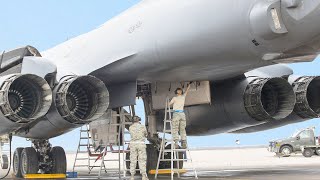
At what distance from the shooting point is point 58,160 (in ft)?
45.1

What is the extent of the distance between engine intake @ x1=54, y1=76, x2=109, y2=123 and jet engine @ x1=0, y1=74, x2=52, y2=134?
1.16 ft

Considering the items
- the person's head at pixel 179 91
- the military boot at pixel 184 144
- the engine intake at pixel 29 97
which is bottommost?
the military boot at pixel 184 144

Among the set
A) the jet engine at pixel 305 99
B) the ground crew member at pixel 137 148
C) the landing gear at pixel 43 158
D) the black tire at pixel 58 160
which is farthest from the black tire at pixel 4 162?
the jet engine at pixel 305 99

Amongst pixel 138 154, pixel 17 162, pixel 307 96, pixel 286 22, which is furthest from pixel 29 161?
pixel 286 22

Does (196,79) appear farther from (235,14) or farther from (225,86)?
(235,14)

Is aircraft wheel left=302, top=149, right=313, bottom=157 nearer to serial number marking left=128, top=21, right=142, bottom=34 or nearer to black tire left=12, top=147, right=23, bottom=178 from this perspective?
black tire left=12, top=147, right=23, bottom=178

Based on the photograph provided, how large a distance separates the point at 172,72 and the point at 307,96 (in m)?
4.10

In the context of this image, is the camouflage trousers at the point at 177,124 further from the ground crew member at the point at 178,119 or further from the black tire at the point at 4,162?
the black tire at the point at 4,162

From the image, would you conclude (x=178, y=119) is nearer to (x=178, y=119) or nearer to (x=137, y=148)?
(x=178, y=119)

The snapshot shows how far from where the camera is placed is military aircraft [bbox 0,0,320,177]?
9.49m

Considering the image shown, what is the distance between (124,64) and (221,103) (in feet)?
9.59

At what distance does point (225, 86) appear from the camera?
13.2 meters

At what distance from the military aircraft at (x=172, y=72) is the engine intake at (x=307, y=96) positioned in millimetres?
23

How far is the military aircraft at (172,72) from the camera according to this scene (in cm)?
949
